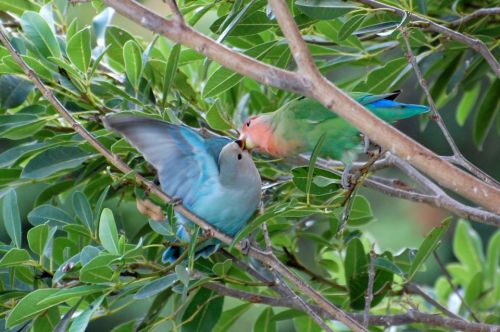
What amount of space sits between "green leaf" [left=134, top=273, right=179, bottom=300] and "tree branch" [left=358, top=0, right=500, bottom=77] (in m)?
0.80

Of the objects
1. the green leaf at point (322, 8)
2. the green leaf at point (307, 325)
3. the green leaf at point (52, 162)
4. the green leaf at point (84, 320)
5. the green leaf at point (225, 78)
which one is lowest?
the green leaf at point (307, 325)

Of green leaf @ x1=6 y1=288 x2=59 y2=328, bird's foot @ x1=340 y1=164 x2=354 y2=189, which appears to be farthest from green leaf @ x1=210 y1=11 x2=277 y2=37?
green leaf @ x1=6 y1=288 x2=59 y2=328

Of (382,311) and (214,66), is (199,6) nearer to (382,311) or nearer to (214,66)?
(214,66)

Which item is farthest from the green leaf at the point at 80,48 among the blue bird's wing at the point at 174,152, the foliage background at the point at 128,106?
the blue bird's wing at the point at 174,152

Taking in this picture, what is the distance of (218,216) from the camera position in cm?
221

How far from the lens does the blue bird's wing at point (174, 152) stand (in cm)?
189

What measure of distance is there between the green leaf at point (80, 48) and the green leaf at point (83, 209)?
0.33 metres

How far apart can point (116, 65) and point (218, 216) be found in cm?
64

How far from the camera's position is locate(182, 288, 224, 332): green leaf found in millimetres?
2199

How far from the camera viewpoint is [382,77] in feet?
7.84

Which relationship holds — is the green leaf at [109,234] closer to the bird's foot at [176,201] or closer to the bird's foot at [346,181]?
the bird's foot at [176,201]

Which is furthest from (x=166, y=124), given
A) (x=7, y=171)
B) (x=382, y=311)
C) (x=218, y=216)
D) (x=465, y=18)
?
(x=382, y=311)

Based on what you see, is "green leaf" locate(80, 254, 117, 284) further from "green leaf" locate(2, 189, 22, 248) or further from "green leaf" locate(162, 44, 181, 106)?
"green leaf" locate(162, 44, 181, 106)

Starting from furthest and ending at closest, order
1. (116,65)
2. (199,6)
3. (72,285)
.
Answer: (116,65), (199,6), (72,285)
